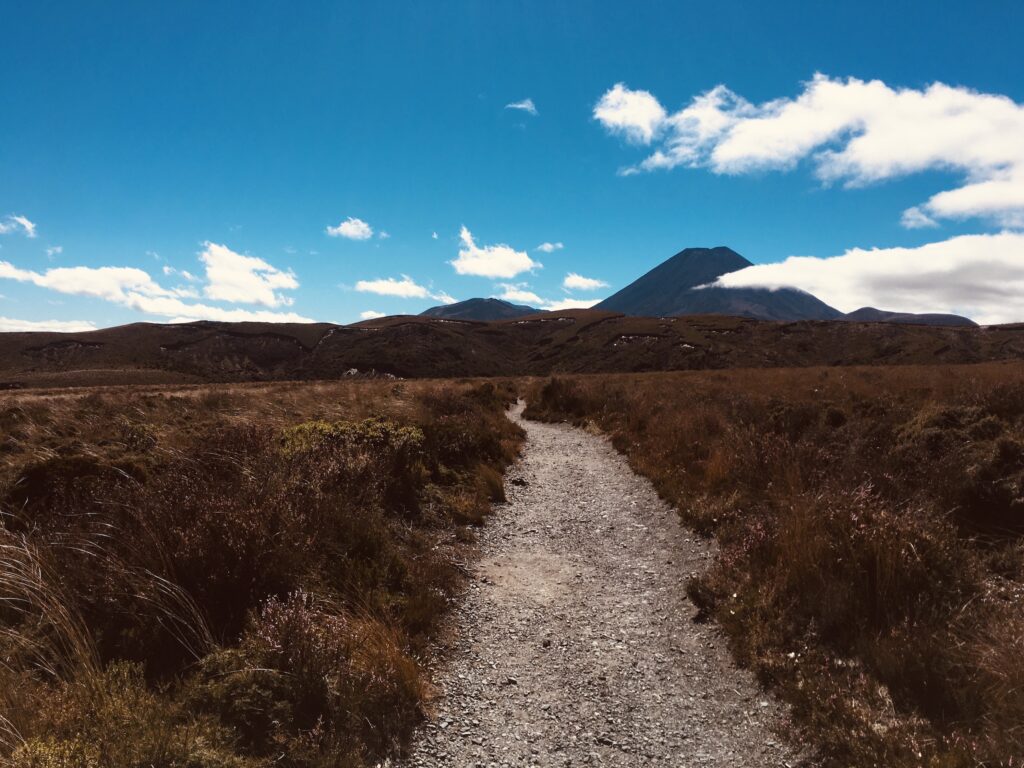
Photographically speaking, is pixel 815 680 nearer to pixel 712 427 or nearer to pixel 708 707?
pixel 708 707

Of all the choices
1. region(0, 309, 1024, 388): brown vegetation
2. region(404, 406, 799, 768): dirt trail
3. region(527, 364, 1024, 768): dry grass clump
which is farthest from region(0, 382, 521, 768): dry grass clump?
region(0, 309, 1024, 388): brown vegetation

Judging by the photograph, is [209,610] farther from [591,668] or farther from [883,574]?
[883,574]

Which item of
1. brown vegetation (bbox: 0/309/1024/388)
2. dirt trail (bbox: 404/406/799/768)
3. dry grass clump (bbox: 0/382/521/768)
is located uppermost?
brown vegetation (bbox: 0/309/1024/388)

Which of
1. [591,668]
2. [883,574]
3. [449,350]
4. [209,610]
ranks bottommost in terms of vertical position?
[591,668]

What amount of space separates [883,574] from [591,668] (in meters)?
3.02

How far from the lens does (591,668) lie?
4.93 meters

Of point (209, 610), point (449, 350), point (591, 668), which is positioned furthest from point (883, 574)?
point (449, 350)

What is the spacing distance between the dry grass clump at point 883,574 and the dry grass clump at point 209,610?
11.3 ft

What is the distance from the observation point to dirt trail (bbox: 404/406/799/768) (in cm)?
393

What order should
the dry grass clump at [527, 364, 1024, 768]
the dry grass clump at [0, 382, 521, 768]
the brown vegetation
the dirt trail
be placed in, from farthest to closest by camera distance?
1. the brown vegetation
2. the dirt trail
3. the dry grass clump at [527, 364, 1024, 768]
4. the dry grass clump at [0, 382, 521, 768]

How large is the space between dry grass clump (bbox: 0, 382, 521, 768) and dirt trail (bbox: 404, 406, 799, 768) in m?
0.48

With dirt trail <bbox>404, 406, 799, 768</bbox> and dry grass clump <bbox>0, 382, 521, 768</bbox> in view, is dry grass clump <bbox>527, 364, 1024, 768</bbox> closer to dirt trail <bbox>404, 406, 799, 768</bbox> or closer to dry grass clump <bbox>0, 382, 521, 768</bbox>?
dirt trail <bbox>404, 406, 799, 768</bbox>

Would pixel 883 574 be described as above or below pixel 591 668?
above

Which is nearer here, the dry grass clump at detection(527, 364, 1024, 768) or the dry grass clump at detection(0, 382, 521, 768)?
the dry grass clump at detection(0, 382, 521, 768)
